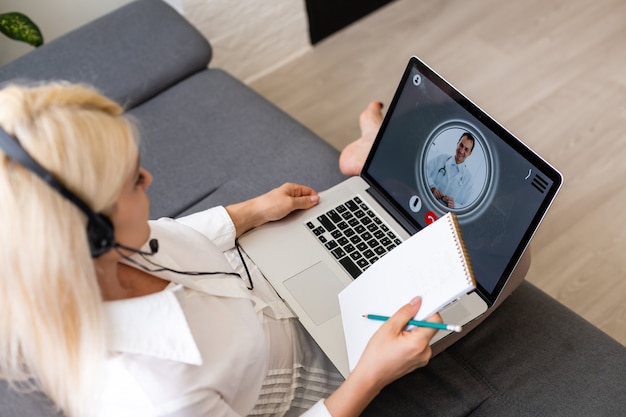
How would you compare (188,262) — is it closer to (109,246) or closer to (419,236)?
(109,246)

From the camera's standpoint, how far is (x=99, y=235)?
74 centimetres

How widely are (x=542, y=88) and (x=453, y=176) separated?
3.99 feet

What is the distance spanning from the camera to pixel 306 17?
241cm

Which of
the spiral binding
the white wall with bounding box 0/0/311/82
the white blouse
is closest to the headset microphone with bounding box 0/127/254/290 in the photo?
the white blouse

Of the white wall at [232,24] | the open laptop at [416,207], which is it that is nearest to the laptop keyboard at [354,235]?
the open laptop at [416,207]

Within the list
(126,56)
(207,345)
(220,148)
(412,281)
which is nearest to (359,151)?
(220,148)

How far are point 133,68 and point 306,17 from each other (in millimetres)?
942

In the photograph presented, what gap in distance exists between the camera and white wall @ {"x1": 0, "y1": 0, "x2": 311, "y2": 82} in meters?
2.12

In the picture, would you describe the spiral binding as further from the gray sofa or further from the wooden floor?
the wooden floor

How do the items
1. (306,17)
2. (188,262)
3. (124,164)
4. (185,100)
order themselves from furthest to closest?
(306,17)
(185,100)
(188,262)
(124,164)

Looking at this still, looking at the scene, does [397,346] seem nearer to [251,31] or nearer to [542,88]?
[542,88]

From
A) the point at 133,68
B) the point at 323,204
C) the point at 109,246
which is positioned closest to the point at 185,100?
the point at 133,68

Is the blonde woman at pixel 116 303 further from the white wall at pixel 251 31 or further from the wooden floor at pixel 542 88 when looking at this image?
the white wall at pixel 251 31

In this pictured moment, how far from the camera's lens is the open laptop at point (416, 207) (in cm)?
99
